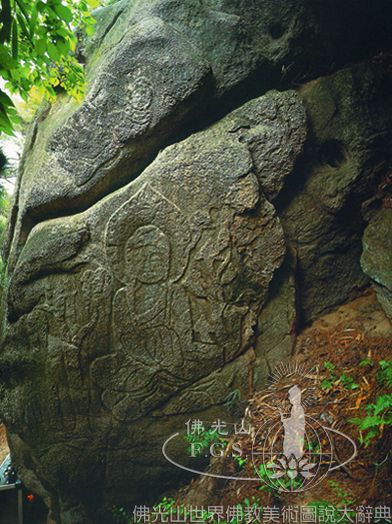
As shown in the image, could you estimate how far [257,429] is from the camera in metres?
3.04

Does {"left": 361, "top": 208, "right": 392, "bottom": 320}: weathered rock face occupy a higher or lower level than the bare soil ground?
higher

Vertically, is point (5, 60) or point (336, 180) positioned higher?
point (336, 180)

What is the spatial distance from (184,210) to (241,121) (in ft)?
2.99

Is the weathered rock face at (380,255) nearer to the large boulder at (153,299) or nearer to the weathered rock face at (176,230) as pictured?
the weathered rock face at (176,230)

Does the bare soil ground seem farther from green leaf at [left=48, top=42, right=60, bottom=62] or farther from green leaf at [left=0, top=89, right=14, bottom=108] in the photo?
green leaf at [left=48, top=42, right=60, bottom=62]

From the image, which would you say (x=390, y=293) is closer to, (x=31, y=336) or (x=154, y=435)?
(x=154, y=435)

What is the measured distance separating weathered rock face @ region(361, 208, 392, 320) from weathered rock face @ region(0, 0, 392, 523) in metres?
0.18

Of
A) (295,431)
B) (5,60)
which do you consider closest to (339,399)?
(295,431)

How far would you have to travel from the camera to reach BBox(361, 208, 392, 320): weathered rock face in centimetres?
331

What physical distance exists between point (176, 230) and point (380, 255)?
1658 mm

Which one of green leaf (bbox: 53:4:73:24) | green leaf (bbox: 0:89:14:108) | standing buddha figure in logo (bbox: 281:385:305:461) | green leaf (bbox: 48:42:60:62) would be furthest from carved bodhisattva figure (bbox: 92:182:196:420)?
green leaf (bbox: 0:89:14:108)

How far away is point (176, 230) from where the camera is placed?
130 inches

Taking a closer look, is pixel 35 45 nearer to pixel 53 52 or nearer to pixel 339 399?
pixel 53 52

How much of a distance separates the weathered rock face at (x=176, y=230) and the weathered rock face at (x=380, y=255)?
18 cm
